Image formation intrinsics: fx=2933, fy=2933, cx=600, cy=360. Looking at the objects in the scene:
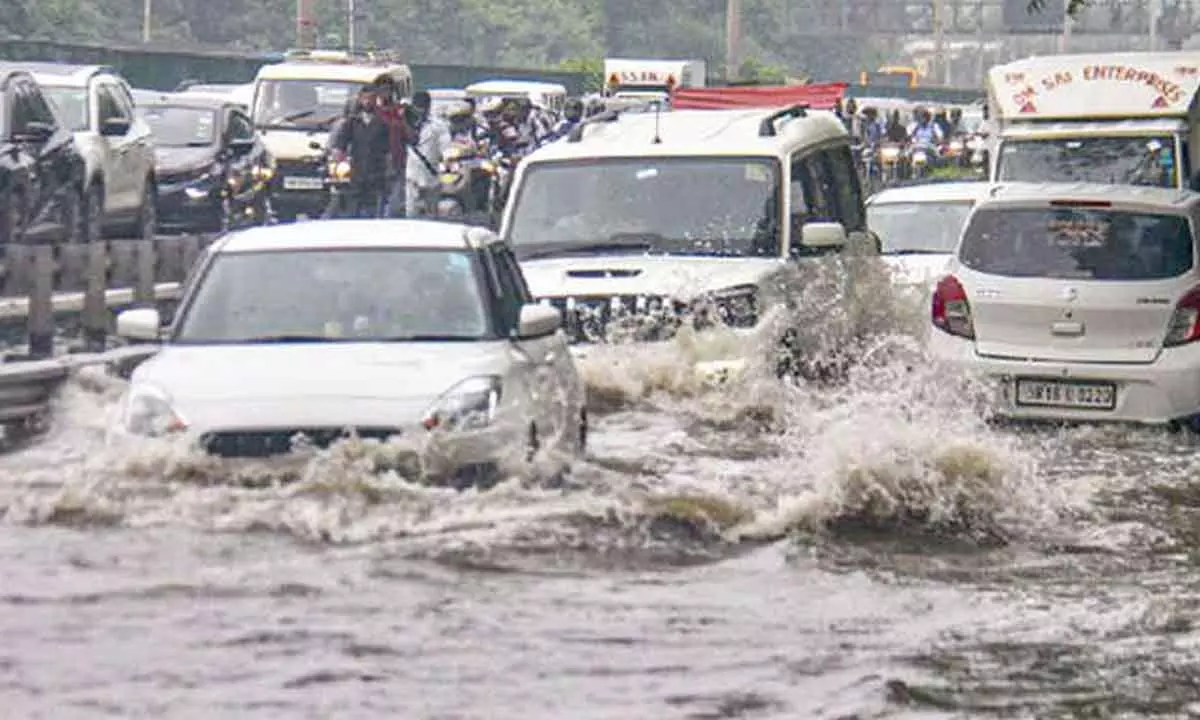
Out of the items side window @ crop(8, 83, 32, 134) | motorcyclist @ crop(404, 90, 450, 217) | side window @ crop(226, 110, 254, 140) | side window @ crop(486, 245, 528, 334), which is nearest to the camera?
side window @ crop(486, 245, 528, 334)

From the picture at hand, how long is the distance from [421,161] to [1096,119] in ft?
20.1

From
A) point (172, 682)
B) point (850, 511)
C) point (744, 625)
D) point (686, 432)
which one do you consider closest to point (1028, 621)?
point (744, 625)

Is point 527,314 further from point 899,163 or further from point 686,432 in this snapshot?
point 899,163

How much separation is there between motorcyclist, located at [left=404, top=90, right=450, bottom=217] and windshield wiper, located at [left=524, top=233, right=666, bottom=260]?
30.3 ft

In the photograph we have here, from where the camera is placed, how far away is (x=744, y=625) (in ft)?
34.3

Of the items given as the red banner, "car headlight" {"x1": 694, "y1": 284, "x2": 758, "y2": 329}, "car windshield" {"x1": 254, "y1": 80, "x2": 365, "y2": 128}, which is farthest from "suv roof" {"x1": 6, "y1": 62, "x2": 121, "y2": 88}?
"car headlight" {"x1": 694, "y1": 284, "x2": 758, "y2": 329}

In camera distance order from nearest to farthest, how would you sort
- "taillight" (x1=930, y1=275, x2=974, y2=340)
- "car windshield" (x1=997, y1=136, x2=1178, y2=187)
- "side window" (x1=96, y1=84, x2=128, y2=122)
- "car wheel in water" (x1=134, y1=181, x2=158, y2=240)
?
"taillight" (x1=930, y1=275, x2=974, y2=340)
"car windshield" (x1=997, y1=136, x2=1178, y2=187)
"side window" (x1=96, y1=84, x2=128, y2=122)
"car wheel in water" (x1=134, y1=181, x2=158, y2=240)

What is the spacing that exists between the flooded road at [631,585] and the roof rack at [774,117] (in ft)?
10.8

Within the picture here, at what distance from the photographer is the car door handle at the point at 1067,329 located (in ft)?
54.5

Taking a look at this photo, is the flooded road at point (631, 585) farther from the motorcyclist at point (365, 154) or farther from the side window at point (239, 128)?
the side window at point (239, 128)

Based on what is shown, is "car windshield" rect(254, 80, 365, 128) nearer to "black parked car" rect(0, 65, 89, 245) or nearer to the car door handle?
"black parked car" rect(0, 65, 89, 245)

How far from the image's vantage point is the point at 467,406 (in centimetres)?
1195

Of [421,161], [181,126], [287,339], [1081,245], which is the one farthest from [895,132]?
[287,339]

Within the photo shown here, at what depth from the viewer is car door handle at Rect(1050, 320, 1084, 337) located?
54.5ft
